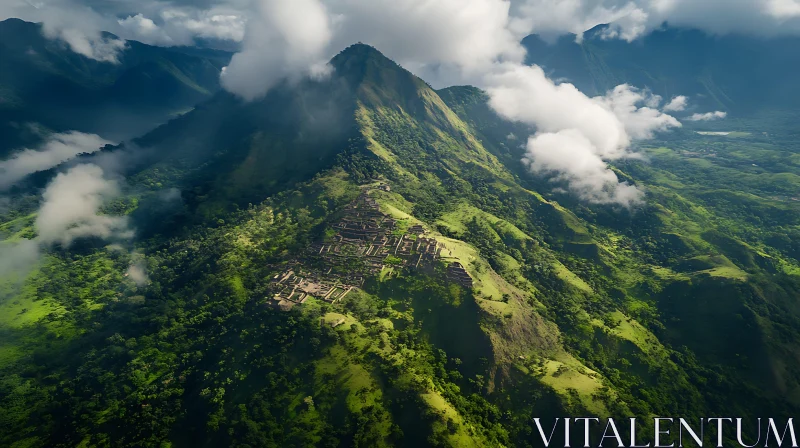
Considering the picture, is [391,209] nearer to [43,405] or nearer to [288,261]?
[288,261]

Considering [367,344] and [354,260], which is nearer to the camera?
[367,344]

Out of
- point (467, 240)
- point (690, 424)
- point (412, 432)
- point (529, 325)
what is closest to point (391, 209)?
point (467, 240)

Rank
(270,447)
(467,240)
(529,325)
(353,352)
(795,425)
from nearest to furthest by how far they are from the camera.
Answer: (270,447), (353,352), (795,425), (529,325), (467,240)

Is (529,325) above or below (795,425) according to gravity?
above

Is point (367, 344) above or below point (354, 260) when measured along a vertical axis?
below

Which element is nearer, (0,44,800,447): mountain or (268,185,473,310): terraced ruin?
(0,44,800,447): mountain

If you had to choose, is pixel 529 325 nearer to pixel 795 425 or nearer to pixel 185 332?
pixel 795 425

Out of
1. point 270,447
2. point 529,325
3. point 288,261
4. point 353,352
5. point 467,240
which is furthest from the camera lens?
point 467,240

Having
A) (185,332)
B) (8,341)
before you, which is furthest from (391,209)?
(8,341)

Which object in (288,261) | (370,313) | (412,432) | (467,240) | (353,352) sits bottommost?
(412,432)

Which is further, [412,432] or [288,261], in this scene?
[288,261]

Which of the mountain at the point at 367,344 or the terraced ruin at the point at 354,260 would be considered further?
the terraced ruin at the point at 354,260
